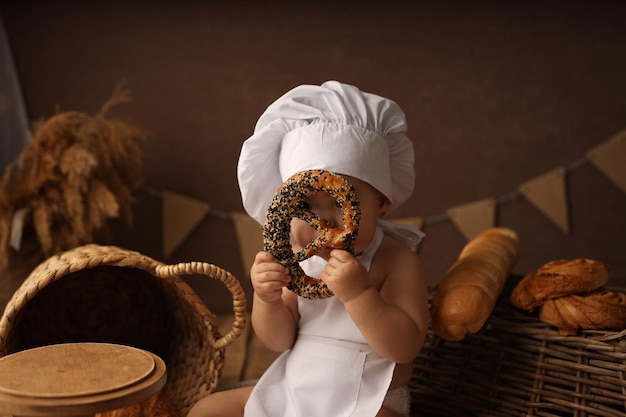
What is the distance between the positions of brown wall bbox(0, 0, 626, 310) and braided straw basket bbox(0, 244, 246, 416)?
2.50 ft

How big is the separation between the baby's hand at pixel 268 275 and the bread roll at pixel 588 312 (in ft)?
2.19

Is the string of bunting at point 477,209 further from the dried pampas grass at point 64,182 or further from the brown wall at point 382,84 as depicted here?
the dried pampas grass at point 64,182

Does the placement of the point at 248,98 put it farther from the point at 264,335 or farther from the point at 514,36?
the point at 264,335

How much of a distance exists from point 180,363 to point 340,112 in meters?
0.96

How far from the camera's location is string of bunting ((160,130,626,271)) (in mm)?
2697

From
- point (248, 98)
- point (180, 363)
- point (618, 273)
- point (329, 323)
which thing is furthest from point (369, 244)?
point (618, 273)

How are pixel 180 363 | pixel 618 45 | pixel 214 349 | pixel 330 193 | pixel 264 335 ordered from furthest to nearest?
pixel 618 45
pixel 180 363
pixel 214 349
pixel 264 335
pixel 330 193

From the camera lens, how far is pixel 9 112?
2688mm

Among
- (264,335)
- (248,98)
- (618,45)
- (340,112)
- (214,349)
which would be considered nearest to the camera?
(340,112)

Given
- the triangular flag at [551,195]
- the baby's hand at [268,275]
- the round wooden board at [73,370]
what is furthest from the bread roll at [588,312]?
the triangular flag at [551,195]

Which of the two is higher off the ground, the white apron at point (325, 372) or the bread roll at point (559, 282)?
the bread roll at point (559, 282)

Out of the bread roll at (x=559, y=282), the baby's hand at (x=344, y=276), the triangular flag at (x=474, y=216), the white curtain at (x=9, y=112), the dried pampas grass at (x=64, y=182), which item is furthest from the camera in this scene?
the triangular flag at (x=474, y=216)

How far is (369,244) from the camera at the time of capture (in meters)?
1.55

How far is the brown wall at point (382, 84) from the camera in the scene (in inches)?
108
